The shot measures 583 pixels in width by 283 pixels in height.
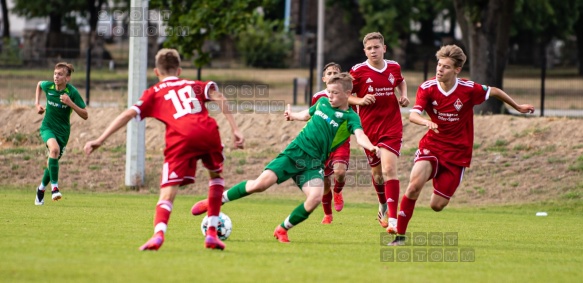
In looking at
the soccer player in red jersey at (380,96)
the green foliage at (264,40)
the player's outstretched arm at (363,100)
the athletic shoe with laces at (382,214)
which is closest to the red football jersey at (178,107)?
the player's outstretched arm at (363,100)

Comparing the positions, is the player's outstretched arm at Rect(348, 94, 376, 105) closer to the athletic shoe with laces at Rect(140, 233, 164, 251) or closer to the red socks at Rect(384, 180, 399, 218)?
the red socks at Rect(384, 180, 399, 218)

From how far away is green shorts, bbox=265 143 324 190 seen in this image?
9883mm

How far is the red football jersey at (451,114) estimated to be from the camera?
1058 centimetres

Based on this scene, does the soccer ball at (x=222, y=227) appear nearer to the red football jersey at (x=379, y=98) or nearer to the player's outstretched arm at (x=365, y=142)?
the player's outstretched arm at (x=365, y=142)

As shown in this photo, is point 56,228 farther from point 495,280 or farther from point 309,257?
point 495,280

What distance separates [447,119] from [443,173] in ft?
2.07

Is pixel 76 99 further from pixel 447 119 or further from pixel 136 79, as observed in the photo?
pixel 447 119

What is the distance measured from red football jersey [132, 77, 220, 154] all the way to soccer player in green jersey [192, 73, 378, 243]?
125 centimetres

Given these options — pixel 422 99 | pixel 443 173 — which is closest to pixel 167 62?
pixel 422 99

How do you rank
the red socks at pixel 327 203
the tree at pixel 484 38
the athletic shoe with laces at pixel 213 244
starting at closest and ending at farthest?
the athletic shoe with laces at pixel 213 244
the red socks at pixel 327 203
the tree at pixel 484 38

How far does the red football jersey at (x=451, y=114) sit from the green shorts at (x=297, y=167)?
1492mm

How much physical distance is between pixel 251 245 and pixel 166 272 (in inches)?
92.3

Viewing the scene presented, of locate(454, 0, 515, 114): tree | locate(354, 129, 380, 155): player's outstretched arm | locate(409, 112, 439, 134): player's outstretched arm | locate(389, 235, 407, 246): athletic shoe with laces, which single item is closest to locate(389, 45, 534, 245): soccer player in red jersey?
locate(409, 112, 439, 134): player's outstretched arm

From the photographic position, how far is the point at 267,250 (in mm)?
9227
